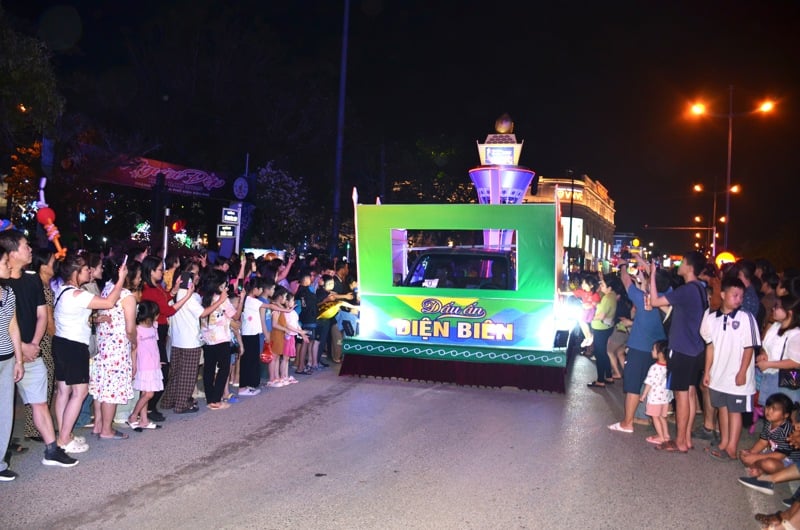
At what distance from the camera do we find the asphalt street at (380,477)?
5039mm

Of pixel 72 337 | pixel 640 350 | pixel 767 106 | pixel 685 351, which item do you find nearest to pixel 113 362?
pixel 72 337

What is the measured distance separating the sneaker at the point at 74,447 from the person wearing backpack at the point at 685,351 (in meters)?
5.66

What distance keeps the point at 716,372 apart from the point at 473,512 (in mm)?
3176

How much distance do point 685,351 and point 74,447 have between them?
Result: 19.8 ft

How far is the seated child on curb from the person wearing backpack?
31.7 inches

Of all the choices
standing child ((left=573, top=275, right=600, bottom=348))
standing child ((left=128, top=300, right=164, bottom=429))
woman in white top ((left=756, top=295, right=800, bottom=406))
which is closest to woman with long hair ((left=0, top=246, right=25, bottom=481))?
standing child ((left=128, top=300, right=164, bottom=429))

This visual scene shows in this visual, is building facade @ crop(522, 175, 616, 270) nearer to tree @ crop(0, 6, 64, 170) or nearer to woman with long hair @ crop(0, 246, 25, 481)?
tree @ crop(0, 6, 64, 170)

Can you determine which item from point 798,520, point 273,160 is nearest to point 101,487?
point 798,520

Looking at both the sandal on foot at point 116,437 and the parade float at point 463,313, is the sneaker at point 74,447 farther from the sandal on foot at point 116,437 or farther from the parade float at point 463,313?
the parade float at point 463,313

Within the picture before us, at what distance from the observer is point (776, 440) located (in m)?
6.21

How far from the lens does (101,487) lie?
218 inches

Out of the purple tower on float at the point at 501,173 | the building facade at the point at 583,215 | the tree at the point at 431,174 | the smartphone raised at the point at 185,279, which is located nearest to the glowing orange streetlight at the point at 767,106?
the purple tower on float at the point at 501,173

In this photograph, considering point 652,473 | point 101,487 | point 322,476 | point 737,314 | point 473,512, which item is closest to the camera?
point 473,512

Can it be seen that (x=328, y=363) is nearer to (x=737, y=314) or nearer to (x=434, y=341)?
(x=434, y=341)
